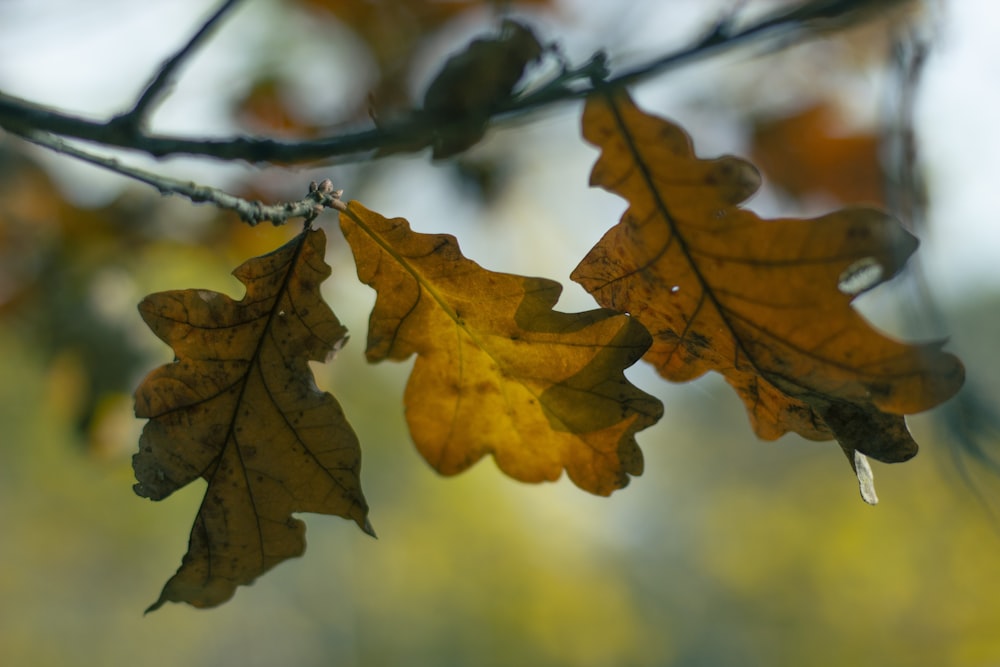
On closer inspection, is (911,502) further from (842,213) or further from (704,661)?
(842,213)

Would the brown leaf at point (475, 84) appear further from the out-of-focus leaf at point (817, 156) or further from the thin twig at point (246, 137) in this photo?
the out-of-focus leaf at point (817, 156)

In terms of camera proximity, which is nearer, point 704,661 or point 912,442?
point 912,442

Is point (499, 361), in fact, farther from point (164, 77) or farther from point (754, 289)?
point (164, 77)

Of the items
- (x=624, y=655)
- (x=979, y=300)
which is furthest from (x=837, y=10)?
(x=979, y=300)

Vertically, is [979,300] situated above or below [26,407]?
above

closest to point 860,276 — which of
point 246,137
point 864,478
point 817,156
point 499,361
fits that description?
point 864,478

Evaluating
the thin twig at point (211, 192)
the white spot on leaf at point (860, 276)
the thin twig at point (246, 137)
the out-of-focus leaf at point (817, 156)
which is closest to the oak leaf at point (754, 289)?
the white spot on leaf at point (860, 276)
